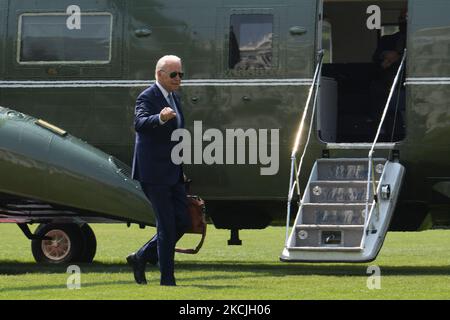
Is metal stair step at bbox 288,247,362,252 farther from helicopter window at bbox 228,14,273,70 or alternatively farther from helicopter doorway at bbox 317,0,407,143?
helicopter window at bbox 228,14,273,70

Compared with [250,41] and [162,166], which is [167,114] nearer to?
[162,166]

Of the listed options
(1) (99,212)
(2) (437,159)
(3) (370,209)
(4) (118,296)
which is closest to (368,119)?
(2) (437,159)

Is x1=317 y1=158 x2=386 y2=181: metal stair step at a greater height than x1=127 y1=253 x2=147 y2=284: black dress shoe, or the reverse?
x1=317 y1=158 x2=386 y2=181: metal stair step

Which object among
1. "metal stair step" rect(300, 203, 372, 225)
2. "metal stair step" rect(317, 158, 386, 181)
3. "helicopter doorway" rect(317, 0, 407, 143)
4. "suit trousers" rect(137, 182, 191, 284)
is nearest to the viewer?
"suit trousers" rect(137, 182, 191, 284)

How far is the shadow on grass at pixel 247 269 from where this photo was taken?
16375 millimetres

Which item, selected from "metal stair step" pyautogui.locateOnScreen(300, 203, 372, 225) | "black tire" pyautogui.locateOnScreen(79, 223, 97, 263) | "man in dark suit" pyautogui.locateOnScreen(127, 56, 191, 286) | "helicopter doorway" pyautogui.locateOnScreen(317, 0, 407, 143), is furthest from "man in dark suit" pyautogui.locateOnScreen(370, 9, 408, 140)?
→ "man in dark suit" pyautogui.locateOnScreen(127, 56, 191, 286)

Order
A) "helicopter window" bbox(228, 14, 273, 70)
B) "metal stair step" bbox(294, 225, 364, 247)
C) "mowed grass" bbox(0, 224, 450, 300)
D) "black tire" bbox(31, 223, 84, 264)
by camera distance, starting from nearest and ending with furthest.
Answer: "mowed grass" bbox(0, 224, 450, 300), "metal stair step" bbox(294, 225, 364, 247), "helicopter window" bbox(228, 14, 273, 70), "black tire" bbox(31, 223, 84, 264)

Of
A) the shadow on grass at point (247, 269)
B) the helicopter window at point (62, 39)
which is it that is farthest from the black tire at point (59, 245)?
the helicopter window at point (62, 39)

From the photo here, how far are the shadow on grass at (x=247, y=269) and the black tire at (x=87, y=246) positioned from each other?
173 millimetres

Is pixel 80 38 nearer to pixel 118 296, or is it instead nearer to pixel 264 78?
pixel 264 78

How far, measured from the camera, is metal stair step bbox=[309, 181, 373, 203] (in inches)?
625

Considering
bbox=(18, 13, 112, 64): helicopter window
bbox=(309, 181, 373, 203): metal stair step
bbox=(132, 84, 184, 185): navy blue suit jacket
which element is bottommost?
bbox=(309, 181, 373, 203): metal stair step

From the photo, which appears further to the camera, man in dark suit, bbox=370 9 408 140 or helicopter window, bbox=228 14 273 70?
man in dark suit, bbox=370 9 408 140

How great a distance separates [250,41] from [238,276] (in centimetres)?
340
